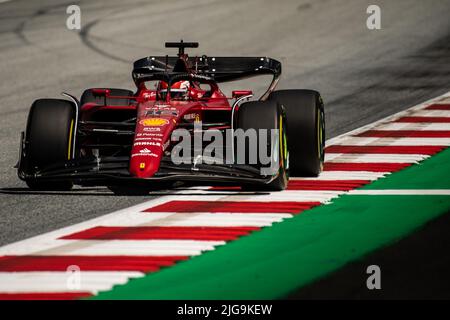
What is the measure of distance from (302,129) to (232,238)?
2647 mm

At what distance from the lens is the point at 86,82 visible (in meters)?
18.5

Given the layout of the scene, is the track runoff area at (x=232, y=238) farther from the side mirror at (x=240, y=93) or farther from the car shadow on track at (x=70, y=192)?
the side mirror at (x=240, y=93)

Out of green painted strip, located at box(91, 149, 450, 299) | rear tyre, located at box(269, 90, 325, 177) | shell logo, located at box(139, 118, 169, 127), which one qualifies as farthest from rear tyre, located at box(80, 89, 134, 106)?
green painted strip, located at box(91, 149, 450, 299)

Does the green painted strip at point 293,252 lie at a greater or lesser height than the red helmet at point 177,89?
lesser

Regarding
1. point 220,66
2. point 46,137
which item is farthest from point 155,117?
point 220,66

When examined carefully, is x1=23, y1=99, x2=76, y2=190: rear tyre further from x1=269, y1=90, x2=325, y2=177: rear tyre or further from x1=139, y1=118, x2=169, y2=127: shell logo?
x1=269, y1=90, x2=325, y2=177: rear tyre

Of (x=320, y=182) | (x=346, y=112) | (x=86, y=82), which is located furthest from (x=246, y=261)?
(x=86, y=82)

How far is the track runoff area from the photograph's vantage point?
23.7 ft

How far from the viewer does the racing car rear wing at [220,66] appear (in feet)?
38.9

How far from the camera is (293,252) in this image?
8.05m

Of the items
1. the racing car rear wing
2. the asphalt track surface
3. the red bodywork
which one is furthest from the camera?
the asphalt track surface

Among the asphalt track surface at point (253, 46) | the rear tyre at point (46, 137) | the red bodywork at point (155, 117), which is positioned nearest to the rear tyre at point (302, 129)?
the red bodywork at point (155, 117)

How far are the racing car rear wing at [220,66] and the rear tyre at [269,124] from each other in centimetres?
146
